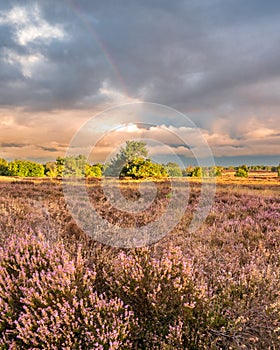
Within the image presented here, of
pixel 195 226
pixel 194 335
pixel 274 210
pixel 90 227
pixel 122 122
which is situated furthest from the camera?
pixel 274 210

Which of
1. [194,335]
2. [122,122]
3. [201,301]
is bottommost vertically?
[194,335]

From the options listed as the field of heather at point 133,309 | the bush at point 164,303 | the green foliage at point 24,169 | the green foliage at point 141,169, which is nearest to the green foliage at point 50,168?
the green foliage at point 24,169

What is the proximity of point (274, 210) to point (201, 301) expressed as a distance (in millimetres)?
6898

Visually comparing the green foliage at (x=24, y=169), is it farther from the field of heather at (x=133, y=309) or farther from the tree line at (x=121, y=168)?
the field of heather at (x=133, y=309)

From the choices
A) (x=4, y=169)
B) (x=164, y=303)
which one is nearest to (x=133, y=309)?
(x=164, y=303)

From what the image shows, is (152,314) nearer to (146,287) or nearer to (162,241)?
(146,287)

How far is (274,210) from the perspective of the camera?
869cm

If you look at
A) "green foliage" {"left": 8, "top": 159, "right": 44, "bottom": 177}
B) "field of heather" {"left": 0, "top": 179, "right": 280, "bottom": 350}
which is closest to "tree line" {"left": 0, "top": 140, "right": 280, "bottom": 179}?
"green foliage" {"left": 8, "top": 159, "right": 44, "bottom": 177}

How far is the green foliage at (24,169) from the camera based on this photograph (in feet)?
274

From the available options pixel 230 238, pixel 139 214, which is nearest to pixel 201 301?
pixel 230 238

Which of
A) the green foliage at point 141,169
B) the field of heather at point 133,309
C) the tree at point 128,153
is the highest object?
the tree at point 128,153

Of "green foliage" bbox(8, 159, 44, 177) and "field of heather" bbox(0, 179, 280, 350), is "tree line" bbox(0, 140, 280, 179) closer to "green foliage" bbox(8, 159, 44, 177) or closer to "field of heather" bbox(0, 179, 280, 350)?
"green foliage" bbox(8, 159, 44, 177)

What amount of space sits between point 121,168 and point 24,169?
5578cm

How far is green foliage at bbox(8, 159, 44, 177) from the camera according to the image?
8344 centimetres
